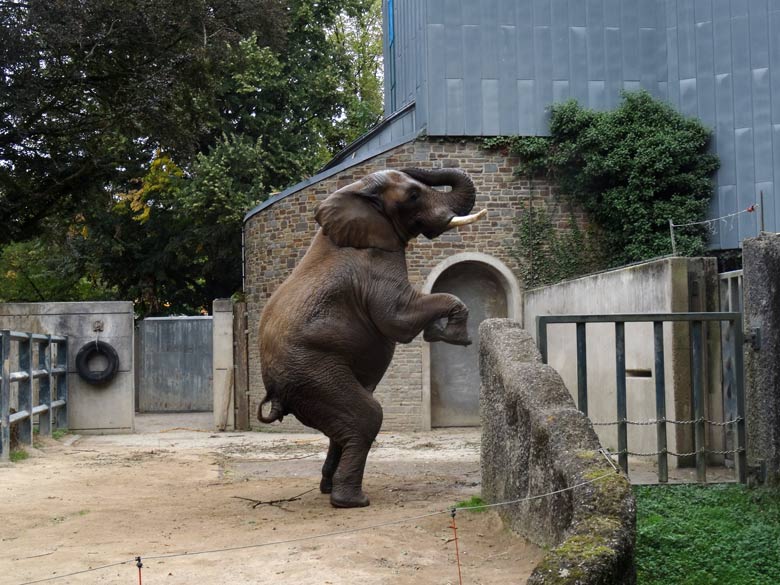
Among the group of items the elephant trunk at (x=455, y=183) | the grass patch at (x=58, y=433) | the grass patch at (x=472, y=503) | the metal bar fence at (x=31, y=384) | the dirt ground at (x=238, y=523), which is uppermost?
the elephant trunk at (x=455, y=183)

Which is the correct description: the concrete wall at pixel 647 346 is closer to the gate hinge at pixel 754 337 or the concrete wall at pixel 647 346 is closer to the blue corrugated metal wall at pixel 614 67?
the gate hinge at pixel 754 337

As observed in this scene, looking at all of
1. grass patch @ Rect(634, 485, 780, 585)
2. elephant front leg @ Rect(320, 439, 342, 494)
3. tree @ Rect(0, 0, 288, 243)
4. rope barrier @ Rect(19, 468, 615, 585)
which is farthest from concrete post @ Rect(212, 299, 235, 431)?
grass patch @ Rect(634, 485, 780, 585)

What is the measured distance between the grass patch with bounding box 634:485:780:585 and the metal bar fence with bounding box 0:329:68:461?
8.11 metres

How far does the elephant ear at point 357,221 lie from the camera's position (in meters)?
8.59

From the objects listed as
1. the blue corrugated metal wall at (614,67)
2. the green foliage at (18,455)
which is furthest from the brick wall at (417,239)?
the green foliage at (18,455)

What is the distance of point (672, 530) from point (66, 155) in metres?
17.1

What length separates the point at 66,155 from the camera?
68.4ft

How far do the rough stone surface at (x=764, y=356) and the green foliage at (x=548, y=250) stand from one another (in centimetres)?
1113

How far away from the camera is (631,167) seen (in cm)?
A: 1923

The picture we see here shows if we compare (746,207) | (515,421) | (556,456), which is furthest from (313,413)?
(746,207)

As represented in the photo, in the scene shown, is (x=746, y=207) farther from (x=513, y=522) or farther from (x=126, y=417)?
(x=513, y=522)

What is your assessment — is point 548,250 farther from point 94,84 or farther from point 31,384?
point 31,384

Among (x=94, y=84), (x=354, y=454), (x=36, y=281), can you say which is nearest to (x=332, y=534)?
(x=354, y=454)

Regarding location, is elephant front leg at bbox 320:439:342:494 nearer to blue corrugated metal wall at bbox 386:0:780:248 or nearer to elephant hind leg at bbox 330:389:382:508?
elephant hind leg at bbox 330:389:382:508
